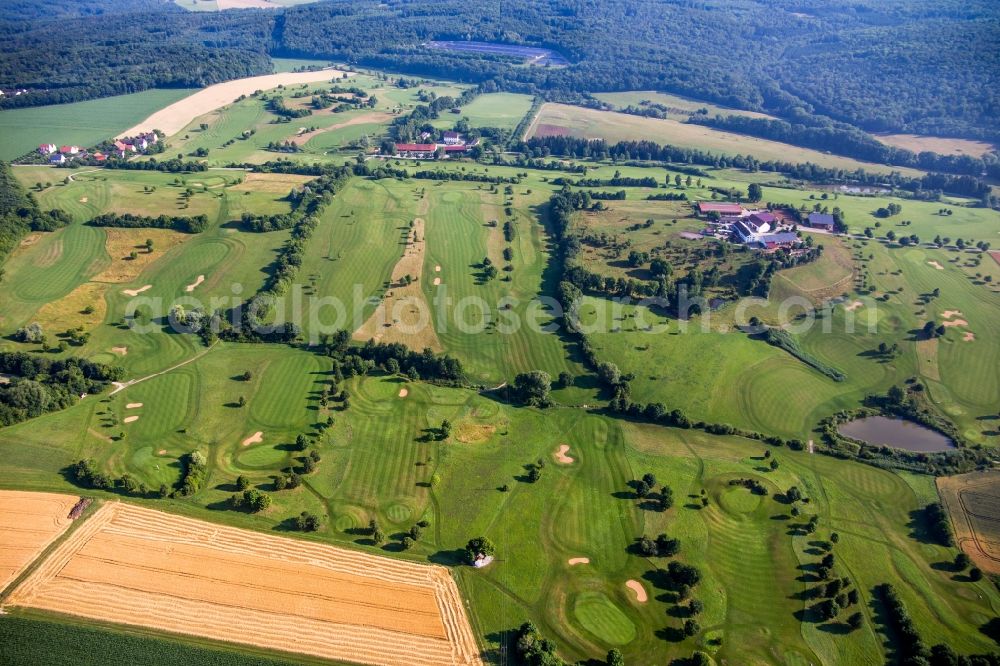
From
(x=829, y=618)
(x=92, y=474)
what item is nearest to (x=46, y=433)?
(x=92, y=474)

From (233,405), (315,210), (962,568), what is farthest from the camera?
(315,210)

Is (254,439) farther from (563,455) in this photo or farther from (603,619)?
(603,619)

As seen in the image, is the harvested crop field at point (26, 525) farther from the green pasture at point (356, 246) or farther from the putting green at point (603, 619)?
→ the putting green at point (603, 619)

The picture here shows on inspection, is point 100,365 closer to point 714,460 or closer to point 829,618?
point 714,460

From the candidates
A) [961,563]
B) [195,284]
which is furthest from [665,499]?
[195,284]

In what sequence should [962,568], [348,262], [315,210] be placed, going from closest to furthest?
[962,568]
[348,262]
[315,210]

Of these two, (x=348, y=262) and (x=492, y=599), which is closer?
(x=492, y=599)
